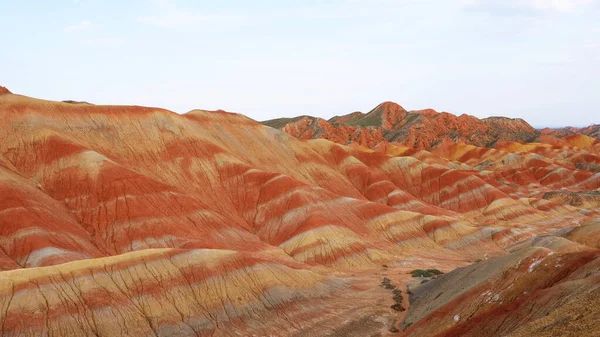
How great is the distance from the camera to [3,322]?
3809 centimetres

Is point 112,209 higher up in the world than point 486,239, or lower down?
higher up

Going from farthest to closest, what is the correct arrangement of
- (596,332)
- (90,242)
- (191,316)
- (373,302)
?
(90,242), (373,302), (191,316), (596,332)

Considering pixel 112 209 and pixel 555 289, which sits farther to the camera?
pixel 112 209

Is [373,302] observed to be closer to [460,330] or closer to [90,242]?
[460,330]

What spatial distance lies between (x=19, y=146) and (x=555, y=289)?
9051 cm

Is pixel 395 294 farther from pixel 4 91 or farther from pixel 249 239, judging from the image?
pixel 4 91

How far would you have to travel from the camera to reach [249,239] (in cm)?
8025


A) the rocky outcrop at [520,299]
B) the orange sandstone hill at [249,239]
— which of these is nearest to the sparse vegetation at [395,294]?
the orange sandstone hill at [249,239]

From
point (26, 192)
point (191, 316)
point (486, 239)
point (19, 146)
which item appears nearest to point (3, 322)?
point (191, 316)

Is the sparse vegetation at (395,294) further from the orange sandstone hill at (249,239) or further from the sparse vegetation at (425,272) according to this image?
the sparse vegetation at (425,272)

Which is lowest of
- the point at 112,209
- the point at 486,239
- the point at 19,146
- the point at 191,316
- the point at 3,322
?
the point at 486,239

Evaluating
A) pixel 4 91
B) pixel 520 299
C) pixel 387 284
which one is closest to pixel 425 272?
pixel 387 284

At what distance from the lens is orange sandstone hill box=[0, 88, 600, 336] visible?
39375 mm

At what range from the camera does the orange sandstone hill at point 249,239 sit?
129ft
